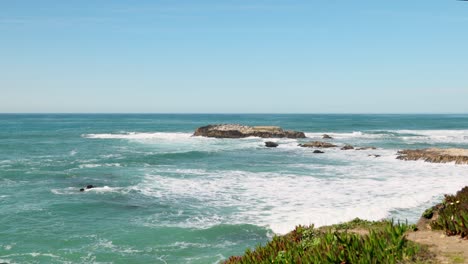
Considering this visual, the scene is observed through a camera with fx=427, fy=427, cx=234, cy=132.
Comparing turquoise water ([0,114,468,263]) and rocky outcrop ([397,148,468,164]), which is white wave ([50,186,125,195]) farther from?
rocky outcrop ([397,148,468,164])

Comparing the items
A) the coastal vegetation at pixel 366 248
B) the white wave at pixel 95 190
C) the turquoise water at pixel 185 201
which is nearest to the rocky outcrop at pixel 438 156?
the turquoise water at pixel 185 201

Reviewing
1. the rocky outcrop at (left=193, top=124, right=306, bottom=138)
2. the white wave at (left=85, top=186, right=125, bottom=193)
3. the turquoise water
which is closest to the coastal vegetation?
the turquoise water

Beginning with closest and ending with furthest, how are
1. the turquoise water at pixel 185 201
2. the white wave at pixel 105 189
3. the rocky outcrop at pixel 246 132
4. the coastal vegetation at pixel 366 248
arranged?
the coastal vegetation at pixel 366 248 < the turquoise water at pixel 185 201 < the white wave at pixel 105 189 < the rocky outcrop at pixel 246 132

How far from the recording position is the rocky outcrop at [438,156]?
44.0m

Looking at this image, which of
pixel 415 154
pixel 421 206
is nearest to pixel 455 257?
pixel 421 206

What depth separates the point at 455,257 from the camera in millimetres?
8516

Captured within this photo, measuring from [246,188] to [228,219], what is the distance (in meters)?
8.70

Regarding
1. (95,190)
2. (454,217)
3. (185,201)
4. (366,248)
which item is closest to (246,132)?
(95,190)

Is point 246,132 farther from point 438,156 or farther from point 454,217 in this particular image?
point 454,217

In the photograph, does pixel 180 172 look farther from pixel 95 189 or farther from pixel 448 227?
pixel 448 227

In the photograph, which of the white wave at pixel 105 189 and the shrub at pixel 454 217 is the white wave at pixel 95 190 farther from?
the shrub at pixel 454 217

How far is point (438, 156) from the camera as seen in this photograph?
45.5 meters

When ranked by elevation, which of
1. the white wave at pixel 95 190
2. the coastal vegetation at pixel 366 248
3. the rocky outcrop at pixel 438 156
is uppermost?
the coastal vegetation at pixel 366 248

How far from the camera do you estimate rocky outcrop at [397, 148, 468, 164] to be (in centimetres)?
4403
